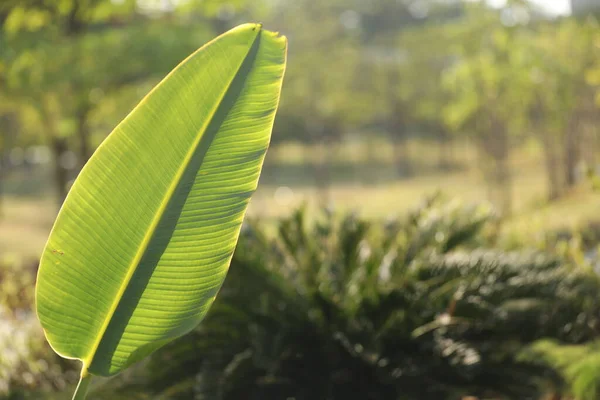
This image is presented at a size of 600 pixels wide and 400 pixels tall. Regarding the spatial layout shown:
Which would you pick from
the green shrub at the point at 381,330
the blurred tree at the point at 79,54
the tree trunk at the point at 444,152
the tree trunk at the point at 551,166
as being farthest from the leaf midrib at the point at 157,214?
the tree trunk at the point at 444,152

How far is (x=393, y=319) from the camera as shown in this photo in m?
3.98

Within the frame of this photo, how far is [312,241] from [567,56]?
18183 millimetres

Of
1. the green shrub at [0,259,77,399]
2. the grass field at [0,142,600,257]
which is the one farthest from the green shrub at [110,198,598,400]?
the grass field at [0,142,600,257]

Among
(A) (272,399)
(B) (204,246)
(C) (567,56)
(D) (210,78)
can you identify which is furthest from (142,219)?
(C) (567,56)

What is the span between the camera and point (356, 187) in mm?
43531

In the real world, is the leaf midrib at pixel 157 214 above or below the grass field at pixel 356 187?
above

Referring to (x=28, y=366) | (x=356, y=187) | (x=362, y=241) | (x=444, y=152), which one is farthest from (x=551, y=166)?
(x=444, y=152)

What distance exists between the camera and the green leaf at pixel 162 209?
190cm

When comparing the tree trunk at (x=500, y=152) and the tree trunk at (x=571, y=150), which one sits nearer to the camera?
the tree trunk at (x=571, y=150)

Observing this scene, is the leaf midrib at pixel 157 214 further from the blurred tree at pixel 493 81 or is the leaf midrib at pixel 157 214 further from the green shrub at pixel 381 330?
the blurred tree at pixel 493 81

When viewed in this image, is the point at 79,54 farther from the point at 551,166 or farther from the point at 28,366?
the point at 551,166

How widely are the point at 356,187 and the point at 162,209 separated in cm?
4176

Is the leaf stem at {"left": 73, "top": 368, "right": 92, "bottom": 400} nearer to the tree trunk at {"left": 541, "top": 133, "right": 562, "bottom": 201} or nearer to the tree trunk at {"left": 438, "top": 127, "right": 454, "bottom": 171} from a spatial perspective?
the tree trunk at {"left": 541, "top": 133, "right": 562, "bottom": 201}

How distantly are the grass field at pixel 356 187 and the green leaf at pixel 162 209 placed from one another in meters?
14.8
